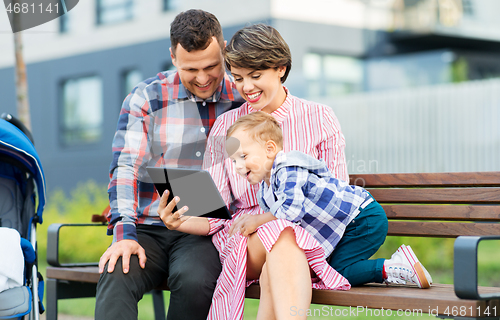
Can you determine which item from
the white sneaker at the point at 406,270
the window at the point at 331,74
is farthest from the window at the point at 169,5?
the white sneaker at the point at 406,270

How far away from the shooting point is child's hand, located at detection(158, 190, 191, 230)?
2469mm

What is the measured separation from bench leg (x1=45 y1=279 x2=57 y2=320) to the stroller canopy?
39 centimetres

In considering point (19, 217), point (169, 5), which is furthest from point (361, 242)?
point (169, 5)

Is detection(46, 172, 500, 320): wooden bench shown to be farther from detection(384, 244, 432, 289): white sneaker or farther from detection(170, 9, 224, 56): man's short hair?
detection(170, 9, 224, 56): man's short hair

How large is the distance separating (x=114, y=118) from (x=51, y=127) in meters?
2.23


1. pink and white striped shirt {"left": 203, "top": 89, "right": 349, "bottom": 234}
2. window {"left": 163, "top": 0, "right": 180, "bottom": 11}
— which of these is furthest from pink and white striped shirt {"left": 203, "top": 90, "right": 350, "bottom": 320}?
window {"left": 163, "top": 0, "right": 180, "bottom": 11}

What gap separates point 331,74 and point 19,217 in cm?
982

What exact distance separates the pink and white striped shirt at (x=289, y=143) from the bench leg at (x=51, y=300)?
1.06 m

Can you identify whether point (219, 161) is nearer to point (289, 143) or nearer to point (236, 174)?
point (236, 174)

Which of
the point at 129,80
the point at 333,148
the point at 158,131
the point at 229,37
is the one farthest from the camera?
the point at 129,80

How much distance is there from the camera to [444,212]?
2.92m

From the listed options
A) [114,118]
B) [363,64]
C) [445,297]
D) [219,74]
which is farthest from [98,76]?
[445,297]

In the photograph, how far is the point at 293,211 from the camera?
238 cm

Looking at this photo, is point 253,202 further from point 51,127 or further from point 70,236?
point 51,127
